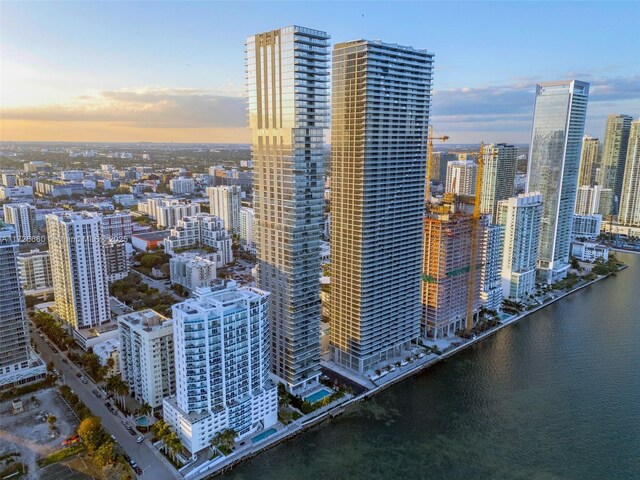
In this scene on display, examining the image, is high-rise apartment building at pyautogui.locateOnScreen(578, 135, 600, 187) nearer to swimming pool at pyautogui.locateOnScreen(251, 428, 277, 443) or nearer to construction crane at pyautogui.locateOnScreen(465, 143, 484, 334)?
construction crane at pyautogui.locateOnScreen(465, 143, 484, 334)

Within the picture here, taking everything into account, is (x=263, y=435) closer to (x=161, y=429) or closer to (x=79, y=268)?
(x=161, y=429)

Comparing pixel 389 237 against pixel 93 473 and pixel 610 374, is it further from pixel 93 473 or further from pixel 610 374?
pixel 93 473

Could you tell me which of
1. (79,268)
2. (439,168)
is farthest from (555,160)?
(439,168)

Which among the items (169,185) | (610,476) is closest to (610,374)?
(610,476)

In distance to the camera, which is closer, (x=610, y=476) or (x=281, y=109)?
(x=610, y=476)

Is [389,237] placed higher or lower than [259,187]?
lower

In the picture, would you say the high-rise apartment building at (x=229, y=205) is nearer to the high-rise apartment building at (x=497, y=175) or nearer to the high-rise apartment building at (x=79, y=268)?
the high-rise apartment building at (x=79, y=268)

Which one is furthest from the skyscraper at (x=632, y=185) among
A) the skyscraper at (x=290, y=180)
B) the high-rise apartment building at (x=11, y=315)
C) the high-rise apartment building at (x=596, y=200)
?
the high-rise apartment building at (x=11, y=315)
